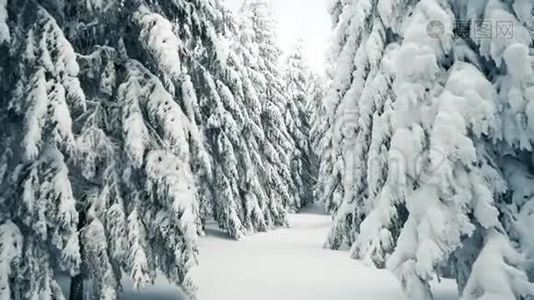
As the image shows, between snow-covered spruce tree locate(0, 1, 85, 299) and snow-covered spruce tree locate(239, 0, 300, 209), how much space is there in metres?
19.5

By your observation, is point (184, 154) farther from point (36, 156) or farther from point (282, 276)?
point (282, 276)

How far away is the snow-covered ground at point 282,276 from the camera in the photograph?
520 inches

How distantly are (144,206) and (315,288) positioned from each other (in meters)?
5.06

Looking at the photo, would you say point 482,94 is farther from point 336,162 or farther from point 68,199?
point 336,162

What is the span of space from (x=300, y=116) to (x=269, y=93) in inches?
522

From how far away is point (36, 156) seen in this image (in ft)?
31.0

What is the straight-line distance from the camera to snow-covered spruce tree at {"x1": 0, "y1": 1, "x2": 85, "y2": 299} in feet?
30.5

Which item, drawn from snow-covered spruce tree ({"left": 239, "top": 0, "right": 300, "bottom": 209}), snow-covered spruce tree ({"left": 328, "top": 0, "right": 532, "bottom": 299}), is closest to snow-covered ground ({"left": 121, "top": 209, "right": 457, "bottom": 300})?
snow-covered spruce tree ({"left": 328, "top": 0, "right": 532, "bottom": 299})

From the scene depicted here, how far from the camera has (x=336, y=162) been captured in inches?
869

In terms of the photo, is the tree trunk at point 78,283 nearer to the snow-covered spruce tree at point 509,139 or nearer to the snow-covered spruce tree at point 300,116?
the snow-covered spruce tree at point 509,139

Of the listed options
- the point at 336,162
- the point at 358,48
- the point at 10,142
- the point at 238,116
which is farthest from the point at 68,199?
the point at 238,116

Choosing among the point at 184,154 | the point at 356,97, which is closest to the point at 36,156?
the point at 184,154

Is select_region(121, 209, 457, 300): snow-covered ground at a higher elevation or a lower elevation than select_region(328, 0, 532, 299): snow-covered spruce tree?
lower

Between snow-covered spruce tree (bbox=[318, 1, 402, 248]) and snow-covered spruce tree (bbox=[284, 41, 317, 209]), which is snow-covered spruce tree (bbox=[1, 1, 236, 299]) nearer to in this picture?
snow-covered spruce tree (bbox=[318, 1, 402, 248])
